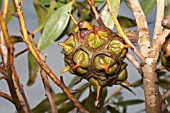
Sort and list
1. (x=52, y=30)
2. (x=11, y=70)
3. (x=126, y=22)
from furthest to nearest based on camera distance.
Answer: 1. (x=126, y=22)
2. (x=52, y=30)
3. (x=11, y=70)

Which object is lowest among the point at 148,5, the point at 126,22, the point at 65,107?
the point at 65,107

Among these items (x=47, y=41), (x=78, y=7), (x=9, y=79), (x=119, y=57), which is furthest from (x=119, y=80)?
(x=78, y=7)

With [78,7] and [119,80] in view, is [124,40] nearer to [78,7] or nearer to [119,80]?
[119,80]

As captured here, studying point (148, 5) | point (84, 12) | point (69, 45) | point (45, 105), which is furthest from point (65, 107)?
point (69, 45)

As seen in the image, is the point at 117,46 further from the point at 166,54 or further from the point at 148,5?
the point at 148,5

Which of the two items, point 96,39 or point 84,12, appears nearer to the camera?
point 96,39

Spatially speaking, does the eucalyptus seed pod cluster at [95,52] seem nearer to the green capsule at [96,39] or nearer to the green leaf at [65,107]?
the green capsule at [96,39]

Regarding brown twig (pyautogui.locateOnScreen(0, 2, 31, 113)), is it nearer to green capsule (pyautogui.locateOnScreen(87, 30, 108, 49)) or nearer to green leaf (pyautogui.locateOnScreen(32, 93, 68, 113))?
green capsule (pyautogui.locateOnScreen(87, 30, 108, 49))

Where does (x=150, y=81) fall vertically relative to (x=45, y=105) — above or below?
above

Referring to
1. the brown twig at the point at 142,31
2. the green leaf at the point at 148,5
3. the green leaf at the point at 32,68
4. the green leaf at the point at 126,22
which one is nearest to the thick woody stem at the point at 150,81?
the brown twig at the point at 142,31
